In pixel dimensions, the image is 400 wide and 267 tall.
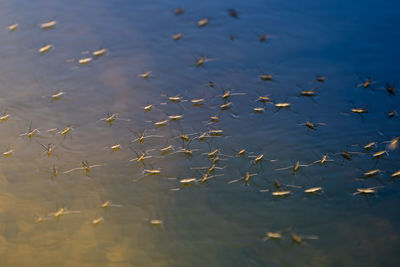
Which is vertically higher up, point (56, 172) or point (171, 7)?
point (171, 7)

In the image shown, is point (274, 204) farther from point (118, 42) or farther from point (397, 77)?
point (118, 42)

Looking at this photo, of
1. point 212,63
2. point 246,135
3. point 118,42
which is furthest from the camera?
point 118,42

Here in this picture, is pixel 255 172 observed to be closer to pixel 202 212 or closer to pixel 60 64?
pixel 202 212

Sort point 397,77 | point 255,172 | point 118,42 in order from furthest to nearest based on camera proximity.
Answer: point 118,42, point 397,77, point 255,172

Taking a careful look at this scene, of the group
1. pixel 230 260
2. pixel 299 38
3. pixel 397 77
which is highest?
pixel 299 38

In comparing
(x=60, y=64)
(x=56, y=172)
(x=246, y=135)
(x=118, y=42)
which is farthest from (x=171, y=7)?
(x=56, y=172)

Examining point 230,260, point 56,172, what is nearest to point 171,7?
point 56,172

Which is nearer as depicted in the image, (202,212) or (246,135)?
(202,212)
